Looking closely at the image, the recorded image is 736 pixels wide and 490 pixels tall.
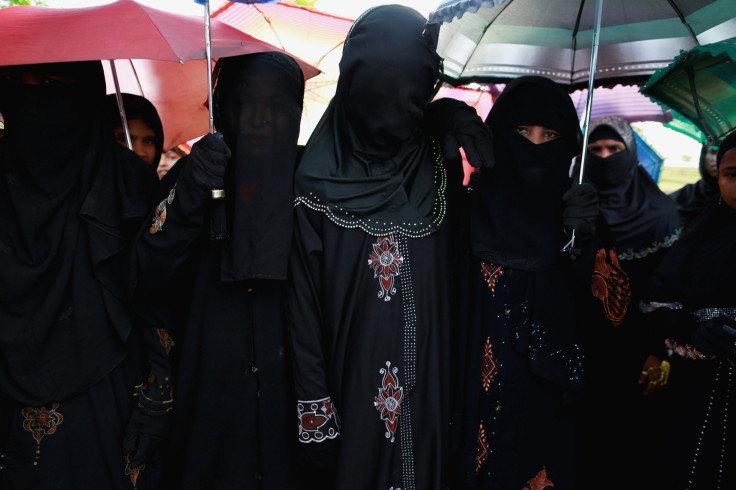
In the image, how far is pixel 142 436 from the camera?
1728mm

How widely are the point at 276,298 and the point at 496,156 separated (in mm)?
985

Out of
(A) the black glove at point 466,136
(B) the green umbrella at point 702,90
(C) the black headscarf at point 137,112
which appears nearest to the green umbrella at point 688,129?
(B) the green umbrella at point 702,90

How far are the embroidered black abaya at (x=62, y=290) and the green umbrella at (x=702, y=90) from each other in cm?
196

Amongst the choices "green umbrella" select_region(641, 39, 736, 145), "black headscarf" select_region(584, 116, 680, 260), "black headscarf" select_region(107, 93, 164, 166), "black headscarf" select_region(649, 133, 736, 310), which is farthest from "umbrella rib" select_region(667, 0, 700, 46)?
"black headscarf" select_region(107, 93, 164, 166)

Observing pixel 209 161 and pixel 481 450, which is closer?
pixel 209 161

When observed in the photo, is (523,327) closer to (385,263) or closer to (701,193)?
(385,263)

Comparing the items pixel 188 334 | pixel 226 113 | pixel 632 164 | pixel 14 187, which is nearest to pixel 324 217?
pixel 226 113

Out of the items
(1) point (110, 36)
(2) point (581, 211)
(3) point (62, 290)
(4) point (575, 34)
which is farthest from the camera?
(4) point (575, 34)

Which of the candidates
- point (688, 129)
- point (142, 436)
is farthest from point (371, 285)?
point (688, 129)

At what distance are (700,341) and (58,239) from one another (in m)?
2.25

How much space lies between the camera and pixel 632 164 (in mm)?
3547

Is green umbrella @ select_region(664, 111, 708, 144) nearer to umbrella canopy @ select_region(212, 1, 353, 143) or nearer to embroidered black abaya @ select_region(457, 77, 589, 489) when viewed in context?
embroidered black abaya @ select_region(457, 77, 589, 489)

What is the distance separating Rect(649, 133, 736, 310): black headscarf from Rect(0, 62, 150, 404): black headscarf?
6.87 ft

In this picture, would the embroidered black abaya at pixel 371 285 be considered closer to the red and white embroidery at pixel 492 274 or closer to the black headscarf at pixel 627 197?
the red and white embroidery at pixel 492 274
